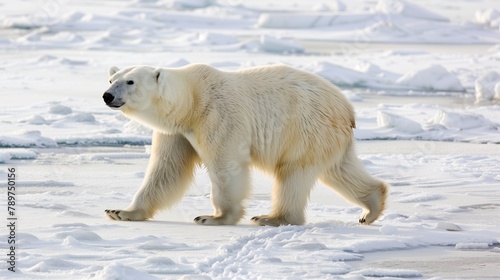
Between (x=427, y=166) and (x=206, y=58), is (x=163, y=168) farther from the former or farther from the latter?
(x=206, y=58)

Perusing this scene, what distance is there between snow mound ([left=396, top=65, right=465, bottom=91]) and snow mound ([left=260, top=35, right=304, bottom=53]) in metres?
4.46

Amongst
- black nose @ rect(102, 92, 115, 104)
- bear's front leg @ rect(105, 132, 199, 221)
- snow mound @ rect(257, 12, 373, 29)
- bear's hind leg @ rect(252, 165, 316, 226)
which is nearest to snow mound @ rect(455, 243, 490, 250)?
bear's hind leg @ rect(252, 165, 316, 226)

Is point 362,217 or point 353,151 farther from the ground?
Result: point 353,151

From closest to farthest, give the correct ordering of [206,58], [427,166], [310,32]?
1. [427,166]
2. [206,58]
3. [310,32]

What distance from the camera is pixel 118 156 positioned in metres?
7.72

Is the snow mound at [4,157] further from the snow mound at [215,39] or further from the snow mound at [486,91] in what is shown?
the snow mound at [215,39]

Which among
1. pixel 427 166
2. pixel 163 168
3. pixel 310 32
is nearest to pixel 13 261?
pixel 163 168

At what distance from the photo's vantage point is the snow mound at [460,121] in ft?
31.4

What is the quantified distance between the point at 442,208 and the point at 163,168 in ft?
5.86

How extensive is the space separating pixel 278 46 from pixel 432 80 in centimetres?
508

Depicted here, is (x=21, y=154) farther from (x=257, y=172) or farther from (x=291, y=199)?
(x=291, y=199)

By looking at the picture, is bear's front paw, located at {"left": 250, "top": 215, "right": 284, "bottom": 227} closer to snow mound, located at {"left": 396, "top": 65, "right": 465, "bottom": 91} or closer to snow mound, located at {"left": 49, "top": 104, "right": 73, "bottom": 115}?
snow mound, located at {"left": 49, "top": 104, "right": 73, "bottom": 115}

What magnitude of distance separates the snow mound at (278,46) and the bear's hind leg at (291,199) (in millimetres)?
12944

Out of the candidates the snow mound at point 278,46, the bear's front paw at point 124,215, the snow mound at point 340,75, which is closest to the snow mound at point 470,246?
the bear's front paw at point 124,215
